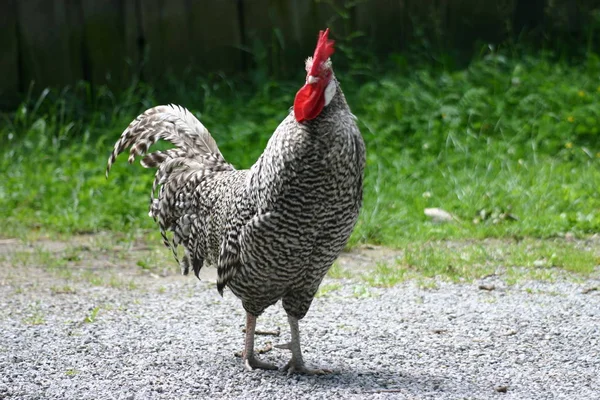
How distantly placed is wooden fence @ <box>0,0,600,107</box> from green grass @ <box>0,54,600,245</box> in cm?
32

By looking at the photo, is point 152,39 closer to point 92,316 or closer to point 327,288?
point 327,288

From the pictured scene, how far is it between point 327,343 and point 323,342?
0.03 meters

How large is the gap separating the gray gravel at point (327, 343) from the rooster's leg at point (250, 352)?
0.07 meters

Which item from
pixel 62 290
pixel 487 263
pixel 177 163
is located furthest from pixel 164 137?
pixel 487 263

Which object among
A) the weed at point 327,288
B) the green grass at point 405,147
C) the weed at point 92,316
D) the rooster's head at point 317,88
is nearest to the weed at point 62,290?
the weed at point 92,316

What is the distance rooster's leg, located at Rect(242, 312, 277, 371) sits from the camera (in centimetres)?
533

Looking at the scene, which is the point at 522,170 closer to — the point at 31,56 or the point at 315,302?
the point at 315,302

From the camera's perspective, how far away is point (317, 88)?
15.1 feet

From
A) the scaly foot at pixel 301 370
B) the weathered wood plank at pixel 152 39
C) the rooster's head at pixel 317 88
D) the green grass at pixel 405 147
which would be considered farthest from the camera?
the weathered wood plank at pixel 152 39

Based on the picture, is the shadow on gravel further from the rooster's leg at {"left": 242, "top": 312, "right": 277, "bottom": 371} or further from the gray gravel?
the rooster's leg at {"left": 242, "top": 312, "right": 277, "bottom": 371}

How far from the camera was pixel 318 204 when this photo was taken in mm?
4688

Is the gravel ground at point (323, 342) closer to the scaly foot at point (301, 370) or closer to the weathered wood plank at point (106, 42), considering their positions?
the scaly foot at point (301, 370)

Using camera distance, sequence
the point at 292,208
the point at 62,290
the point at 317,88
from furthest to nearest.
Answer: the point at 62,290
the point at 292,208
the point at 317,88

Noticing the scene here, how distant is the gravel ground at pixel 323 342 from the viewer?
493 centimetres
